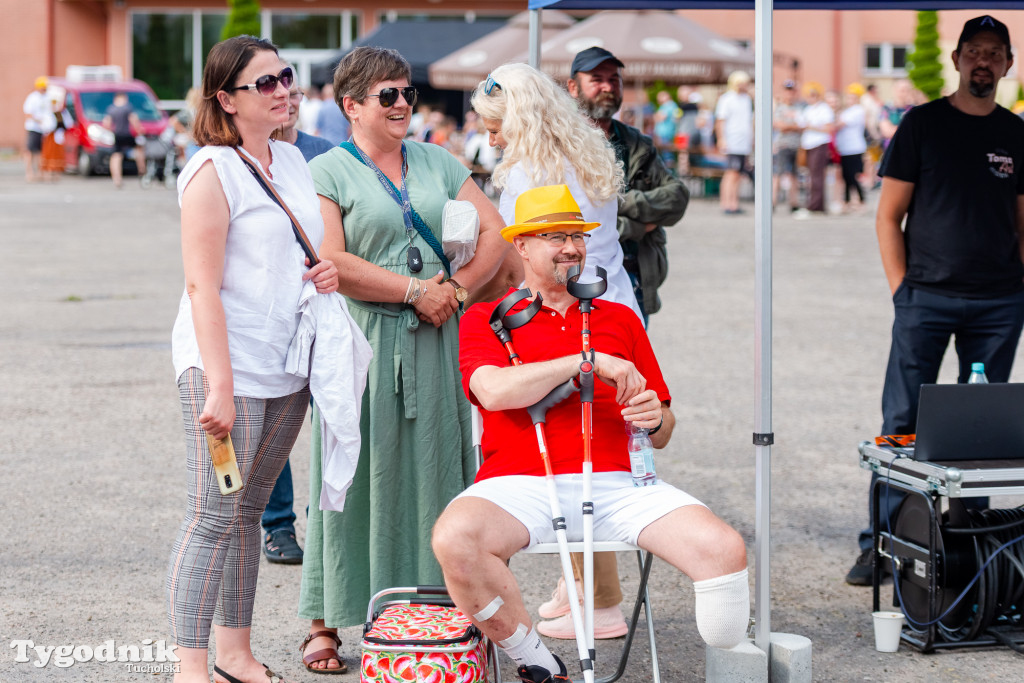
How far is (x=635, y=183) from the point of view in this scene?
16.5ft

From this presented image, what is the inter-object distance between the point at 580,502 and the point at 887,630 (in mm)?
1308

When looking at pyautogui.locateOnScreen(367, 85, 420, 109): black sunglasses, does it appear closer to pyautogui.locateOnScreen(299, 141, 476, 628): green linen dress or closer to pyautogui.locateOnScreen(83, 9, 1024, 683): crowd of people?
pyautogui.locateOnScreen(83, 9, 1024, 683): crowd of people

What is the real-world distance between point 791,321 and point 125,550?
22.6ft

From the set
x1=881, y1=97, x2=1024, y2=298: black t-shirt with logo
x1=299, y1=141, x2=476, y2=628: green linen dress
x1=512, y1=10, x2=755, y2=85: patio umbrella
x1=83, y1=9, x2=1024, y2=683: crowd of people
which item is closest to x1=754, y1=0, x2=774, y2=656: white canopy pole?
x1=83, y1=9, x2=1024, y2=683: crowd of people

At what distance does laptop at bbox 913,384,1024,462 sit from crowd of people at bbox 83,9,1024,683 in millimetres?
691

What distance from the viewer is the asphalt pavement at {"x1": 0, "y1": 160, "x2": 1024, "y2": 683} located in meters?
4.22

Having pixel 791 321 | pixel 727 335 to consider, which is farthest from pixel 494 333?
pixel 791 321

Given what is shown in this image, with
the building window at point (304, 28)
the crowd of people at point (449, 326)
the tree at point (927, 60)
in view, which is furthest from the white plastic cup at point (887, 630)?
the building window at point (304, 28)

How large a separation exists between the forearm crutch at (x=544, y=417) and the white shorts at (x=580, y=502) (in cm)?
3

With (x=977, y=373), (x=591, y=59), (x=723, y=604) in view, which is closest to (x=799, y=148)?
(x=591, y=59)

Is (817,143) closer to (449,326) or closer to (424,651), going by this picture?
(449,326)

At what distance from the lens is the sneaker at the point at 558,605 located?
175 inches

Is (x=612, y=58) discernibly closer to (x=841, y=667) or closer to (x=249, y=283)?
(x=249, y=283)

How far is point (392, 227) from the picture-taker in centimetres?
391
